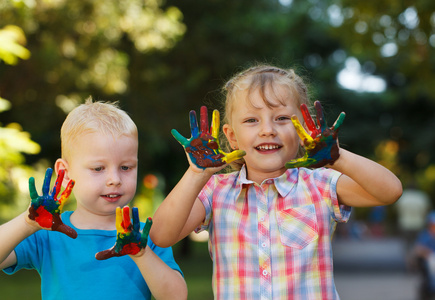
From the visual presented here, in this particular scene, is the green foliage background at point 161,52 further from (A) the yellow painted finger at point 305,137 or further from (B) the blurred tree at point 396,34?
(A) the yellow painted finger at point 305,137

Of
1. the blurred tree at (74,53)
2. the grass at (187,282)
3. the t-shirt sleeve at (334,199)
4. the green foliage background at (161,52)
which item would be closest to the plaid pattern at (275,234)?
the t-shirt sleeve at (334,199)

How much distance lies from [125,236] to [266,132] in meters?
0.65

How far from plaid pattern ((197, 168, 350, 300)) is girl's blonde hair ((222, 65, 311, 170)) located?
9.2 inches

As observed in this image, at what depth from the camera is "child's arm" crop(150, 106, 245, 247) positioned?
2.04 metres

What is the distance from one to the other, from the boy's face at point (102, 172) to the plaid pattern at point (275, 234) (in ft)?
1.07

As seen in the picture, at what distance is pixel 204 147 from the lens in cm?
203

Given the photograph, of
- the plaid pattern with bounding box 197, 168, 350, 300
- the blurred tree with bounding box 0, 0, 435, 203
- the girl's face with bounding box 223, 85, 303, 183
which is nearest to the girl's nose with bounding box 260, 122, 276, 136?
the girl's face with bounding box 223, 85, 303, 183

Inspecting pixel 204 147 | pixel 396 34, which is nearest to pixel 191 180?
pixel 204 147

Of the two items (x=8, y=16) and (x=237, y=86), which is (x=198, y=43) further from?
(x=237, y=86)

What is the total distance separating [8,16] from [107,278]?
5270 mm

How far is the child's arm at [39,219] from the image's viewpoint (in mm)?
1922

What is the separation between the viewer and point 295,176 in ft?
7.73

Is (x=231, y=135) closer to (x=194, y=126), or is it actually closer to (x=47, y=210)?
(x=194, y=126)

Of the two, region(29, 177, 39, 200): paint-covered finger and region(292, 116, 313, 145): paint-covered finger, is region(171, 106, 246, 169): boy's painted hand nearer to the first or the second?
region(292, 116, 313, 145): paint-covered finger
